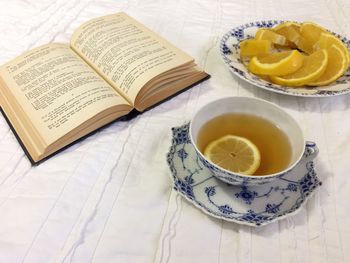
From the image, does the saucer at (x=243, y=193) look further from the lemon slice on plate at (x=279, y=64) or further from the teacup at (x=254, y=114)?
the lemon slice on plate at (x=279, y=64)

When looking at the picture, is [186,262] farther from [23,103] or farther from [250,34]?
[250,34]

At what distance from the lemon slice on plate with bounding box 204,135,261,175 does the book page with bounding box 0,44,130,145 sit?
0.16m

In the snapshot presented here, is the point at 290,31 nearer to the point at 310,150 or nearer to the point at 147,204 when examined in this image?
the point at 310,150

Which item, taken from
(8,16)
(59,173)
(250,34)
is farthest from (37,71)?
(250,34)

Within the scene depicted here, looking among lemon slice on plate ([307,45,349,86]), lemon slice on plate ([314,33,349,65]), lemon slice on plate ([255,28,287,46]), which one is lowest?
lemon slice on plate ([307,45,349,86])

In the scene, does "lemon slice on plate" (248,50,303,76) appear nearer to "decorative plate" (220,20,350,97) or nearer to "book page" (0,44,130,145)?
"decorative plate" (220,20,350,97)

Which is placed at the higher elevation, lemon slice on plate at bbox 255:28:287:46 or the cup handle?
lemon slice on plate at bbox 255:28:287:46

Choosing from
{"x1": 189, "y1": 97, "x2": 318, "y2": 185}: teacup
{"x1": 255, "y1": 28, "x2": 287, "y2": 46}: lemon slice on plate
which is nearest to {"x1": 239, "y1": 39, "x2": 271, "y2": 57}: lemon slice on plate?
{"x1": 255, "y1": 28, "x2": 287, "y2": 46}: lemon slice on plate

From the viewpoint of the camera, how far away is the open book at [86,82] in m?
0.48

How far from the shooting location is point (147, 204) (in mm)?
416

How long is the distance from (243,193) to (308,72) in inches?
10.0

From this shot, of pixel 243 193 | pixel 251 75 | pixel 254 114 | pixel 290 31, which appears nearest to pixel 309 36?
pixel 290 31

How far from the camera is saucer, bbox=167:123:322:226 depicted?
0.39 m

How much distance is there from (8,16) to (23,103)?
35 centimetres
